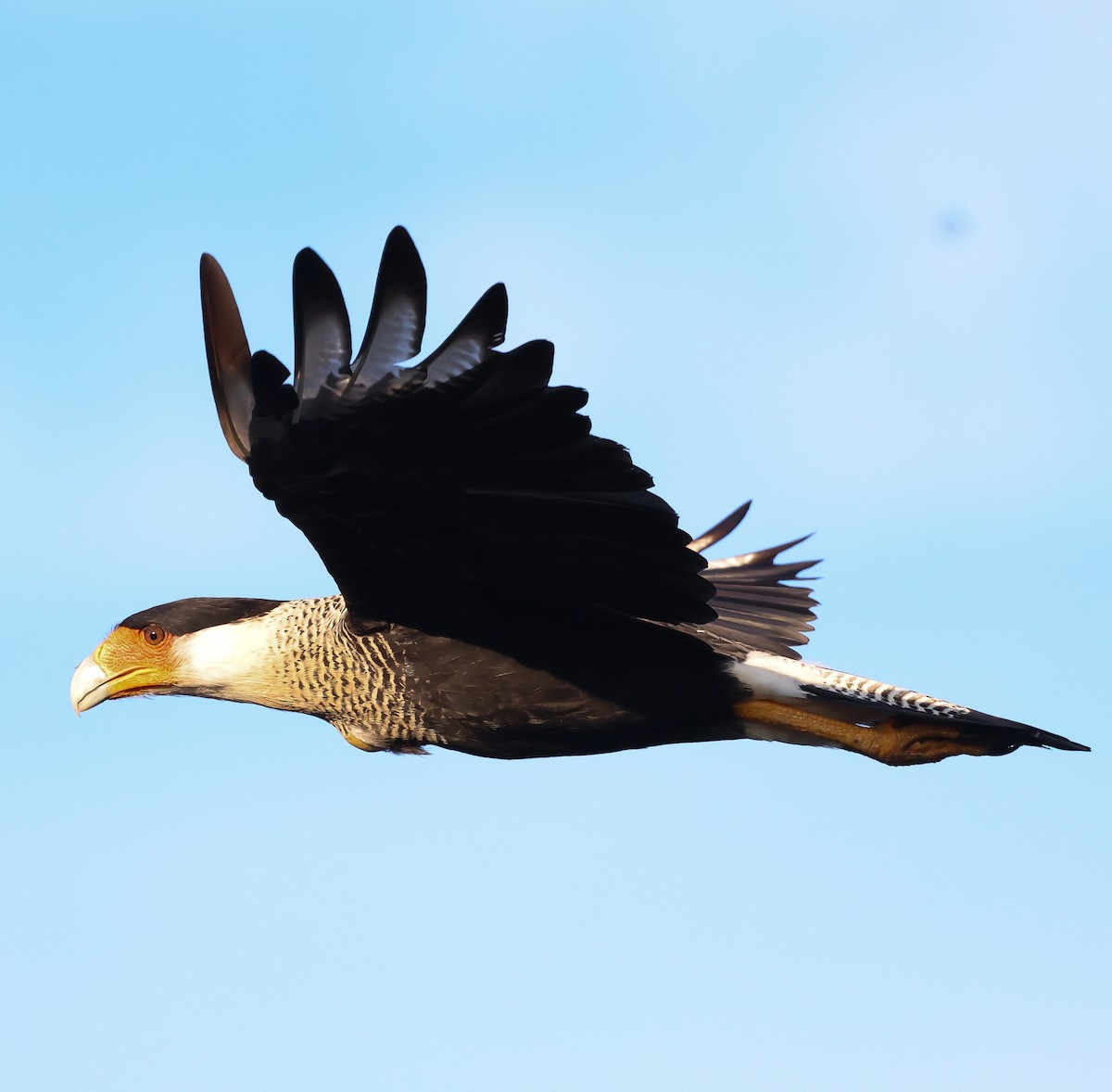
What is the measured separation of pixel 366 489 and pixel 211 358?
1273 mm

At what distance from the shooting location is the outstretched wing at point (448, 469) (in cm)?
514

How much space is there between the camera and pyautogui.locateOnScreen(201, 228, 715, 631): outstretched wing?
5.14 m

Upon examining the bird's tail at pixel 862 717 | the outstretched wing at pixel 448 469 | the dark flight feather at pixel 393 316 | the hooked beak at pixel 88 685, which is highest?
the dark flight feather at pixel 393 316

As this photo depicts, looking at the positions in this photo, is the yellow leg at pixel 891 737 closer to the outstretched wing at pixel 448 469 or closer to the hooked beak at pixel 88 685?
the outstretched wing at pixel 448 469

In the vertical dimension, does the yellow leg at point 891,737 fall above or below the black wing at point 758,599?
below

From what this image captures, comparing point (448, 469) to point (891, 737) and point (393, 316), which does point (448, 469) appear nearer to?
point (393, 316)

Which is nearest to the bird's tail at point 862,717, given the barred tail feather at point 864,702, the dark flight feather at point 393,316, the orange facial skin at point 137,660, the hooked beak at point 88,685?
the barred tail feather at point 864,702

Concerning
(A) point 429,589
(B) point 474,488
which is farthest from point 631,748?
(B) point 474,488

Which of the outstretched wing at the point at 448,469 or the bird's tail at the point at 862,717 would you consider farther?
the bird's tail at the point at 862,717

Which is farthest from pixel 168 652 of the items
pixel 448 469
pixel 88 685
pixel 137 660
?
pixel 448 469

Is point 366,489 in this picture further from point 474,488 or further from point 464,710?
point 464,710

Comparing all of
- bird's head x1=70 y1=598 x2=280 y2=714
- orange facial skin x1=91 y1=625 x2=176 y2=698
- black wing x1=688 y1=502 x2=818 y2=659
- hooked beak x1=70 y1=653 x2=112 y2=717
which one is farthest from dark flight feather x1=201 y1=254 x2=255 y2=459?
black wing x1=688 y1=502 x2=818 y2=659

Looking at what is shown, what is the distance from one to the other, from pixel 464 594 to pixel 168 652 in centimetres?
162

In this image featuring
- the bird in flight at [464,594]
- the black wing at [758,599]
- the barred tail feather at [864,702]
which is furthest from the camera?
the black wing at [758,599]
